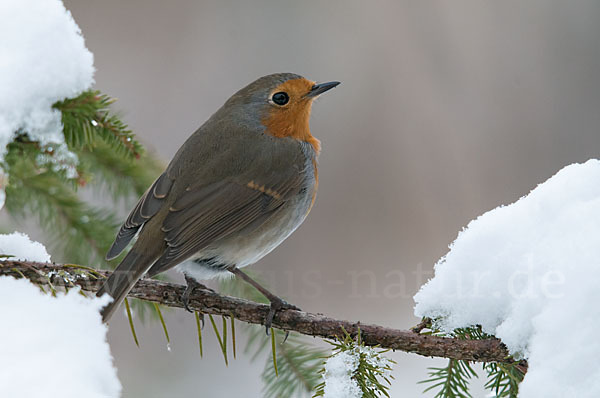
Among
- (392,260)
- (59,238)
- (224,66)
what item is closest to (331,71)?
(224,66)

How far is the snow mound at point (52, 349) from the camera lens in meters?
1.06

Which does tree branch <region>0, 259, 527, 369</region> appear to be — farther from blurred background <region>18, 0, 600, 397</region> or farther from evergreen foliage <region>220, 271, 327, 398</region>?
blurred background <region>18, 0, 600, 397</region>

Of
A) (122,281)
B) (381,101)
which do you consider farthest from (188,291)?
(381,101)

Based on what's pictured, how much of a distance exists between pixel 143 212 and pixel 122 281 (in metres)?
0.58

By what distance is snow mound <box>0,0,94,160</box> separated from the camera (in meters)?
1.99

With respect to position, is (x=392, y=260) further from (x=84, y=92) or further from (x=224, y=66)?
(x=84, y=92)

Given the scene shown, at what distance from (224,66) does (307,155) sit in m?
3.42

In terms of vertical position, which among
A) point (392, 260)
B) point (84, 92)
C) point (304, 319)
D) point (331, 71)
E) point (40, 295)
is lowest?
point (40, 295)

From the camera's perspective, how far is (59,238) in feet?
8.56

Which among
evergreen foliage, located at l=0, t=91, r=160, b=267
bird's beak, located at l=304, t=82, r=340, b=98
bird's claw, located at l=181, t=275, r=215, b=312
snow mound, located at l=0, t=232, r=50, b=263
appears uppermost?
bird's beak, located at l=304, t=82, r=340, b=98

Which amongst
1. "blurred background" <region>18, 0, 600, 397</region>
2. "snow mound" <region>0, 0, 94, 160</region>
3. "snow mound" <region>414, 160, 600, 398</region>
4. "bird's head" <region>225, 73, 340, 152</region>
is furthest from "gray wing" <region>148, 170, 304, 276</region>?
"blurred background" <region>18, 0, 600, 397</region>

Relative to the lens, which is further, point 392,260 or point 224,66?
point 224,66

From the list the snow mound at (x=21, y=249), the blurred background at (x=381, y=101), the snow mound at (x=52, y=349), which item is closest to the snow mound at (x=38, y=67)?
the snow mound at (x=21, y=249)

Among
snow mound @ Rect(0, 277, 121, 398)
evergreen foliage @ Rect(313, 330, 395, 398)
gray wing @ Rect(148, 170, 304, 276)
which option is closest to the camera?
snow mound @ Rect(0, 277, 121, 398)
